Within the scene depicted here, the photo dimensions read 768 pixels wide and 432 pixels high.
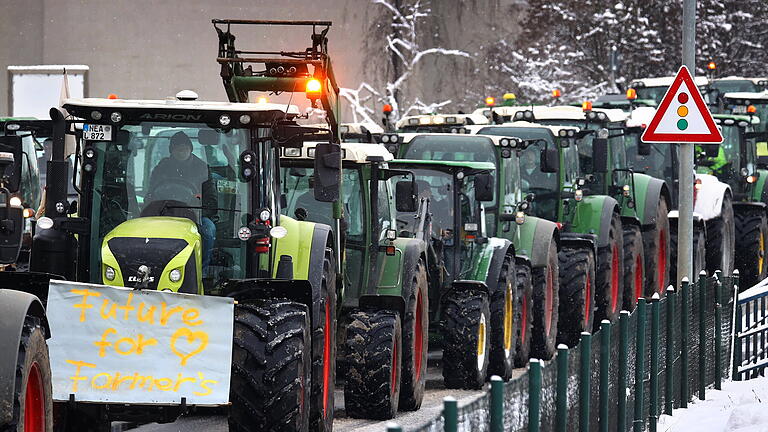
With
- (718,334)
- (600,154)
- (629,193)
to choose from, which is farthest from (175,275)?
(629,193)

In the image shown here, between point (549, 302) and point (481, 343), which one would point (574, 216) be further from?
point (481, 343)

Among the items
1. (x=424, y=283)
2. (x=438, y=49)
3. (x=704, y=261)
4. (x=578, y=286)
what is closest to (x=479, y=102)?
(x=438, y=49)

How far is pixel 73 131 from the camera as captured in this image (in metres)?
11.8

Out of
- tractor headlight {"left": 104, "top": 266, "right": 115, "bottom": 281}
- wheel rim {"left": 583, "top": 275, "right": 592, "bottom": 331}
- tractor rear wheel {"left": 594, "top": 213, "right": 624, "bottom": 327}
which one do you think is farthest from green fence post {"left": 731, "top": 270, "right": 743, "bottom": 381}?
tractor headlight {"left": 104, "top": 266, "right": 115, "bottom": 281}

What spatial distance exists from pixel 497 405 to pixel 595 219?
44.7 ft

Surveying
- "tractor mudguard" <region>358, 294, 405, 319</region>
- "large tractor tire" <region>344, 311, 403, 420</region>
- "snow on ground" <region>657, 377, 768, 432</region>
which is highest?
"tractor mudguard" <region>358, 294, 405, 319</region>

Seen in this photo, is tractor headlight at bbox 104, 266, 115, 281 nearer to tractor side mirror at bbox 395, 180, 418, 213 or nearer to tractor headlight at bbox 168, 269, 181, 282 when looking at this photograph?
tractor headlight at bbox 168, 269, 181, 282

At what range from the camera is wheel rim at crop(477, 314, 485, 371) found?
16.3 metres

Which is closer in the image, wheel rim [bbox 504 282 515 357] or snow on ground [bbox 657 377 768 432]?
snow on ground [bbox 657 377 768 432]

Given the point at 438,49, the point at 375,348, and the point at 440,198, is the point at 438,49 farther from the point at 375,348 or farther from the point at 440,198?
the point at 375,348

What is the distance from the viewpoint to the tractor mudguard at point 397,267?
14.7m

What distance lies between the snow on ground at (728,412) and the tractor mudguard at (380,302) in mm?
2364

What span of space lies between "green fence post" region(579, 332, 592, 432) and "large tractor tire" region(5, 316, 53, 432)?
308 centimetres

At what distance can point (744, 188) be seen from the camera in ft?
86.7
